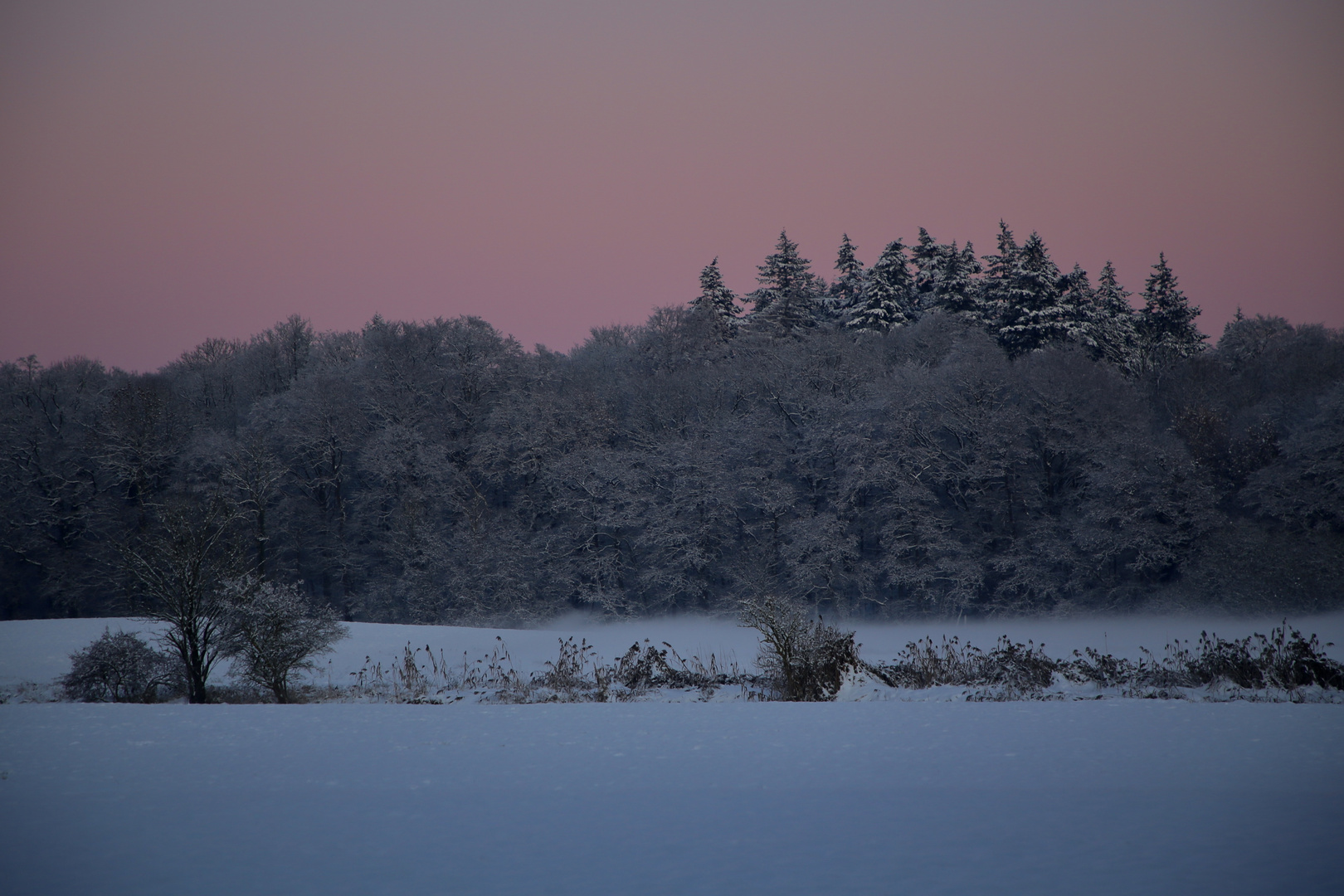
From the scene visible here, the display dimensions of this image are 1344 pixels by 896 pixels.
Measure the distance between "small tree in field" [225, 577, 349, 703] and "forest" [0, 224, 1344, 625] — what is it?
14.8 meters

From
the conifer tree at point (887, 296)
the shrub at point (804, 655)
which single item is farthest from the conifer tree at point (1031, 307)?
the shrub at point (804, 655)

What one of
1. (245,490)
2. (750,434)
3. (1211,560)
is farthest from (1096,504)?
(245,490)

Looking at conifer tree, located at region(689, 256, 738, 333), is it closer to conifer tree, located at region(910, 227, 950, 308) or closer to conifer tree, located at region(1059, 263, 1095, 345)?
conifer tree, located at region(910, 227, 950, 308)

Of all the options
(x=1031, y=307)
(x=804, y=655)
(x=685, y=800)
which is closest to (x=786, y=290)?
(x=1031, y=307)

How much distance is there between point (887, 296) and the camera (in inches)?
2069

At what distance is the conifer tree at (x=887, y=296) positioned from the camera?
52.0m

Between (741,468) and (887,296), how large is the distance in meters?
18.9

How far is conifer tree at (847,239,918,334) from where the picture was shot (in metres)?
52.0

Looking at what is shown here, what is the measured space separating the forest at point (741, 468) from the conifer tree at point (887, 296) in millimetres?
249

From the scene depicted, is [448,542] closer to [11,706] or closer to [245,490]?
A: [245,490]

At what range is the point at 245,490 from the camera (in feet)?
138

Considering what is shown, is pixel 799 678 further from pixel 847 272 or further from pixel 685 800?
pixel 847 272

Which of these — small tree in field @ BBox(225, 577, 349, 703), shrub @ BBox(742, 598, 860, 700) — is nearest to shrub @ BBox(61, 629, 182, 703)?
small tree in field @ BBox(225, 577, 349, 703)

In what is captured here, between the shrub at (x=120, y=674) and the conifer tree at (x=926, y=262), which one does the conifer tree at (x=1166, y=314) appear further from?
the shrub at (x=120, y=674)
